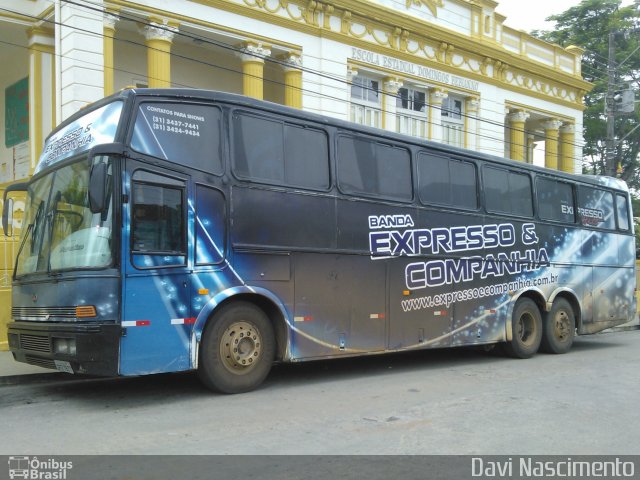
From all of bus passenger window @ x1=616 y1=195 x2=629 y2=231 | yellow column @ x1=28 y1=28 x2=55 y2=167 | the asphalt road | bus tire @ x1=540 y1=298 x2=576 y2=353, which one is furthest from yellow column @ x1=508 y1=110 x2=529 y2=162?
yellow column @ x1=28 y1=28 x2=55 y2=167

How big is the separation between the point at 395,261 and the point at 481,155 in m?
3.12

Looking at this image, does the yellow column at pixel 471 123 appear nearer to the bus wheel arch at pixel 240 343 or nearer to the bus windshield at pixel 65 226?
the bus wheel arch at pixel 240 343

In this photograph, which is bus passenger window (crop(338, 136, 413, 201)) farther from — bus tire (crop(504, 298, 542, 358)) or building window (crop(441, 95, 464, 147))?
building window (crop(441, 95, 464, 147))

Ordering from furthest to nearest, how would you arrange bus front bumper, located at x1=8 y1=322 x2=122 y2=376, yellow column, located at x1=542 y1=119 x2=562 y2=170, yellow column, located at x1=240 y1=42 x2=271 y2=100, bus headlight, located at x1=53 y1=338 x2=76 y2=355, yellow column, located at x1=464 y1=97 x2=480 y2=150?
yellow column, located at x1=542 y1=119 x2=562 y2=170 < yellow column, located at x1=464 y1=97 x2=480 y2=150 < yellow column, located at x1=240 y1=42 x2=271 y2=100 < bus headlight, located at x1=53 y1=338 x2=76 y2=355 < bus front bumper, located at x1=8 y1=322 x2=122 y2=376

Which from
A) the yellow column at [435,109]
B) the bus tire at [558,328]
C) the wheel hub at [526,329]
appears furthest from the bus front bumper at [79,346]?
the yellow column at [435,109]

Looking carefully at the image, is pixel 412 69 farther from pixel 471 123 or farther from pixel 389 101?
pixel 471 123

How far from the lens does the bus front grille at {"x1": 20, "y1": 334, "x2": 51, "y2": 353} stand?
6.91m

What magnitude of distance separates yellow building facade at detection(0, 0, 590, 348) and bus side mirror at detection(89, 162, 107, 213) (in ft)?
18.0

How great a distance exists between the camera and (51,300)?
7008 millimetres

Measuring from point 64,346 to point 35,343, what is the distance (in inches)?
26.1

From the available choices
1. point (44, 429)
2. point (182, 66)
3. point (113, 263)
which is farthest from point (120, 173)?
point (182, 66)

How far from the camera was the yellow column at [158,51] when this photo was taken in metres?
15.7

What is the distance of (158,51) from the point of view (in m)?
15.7
